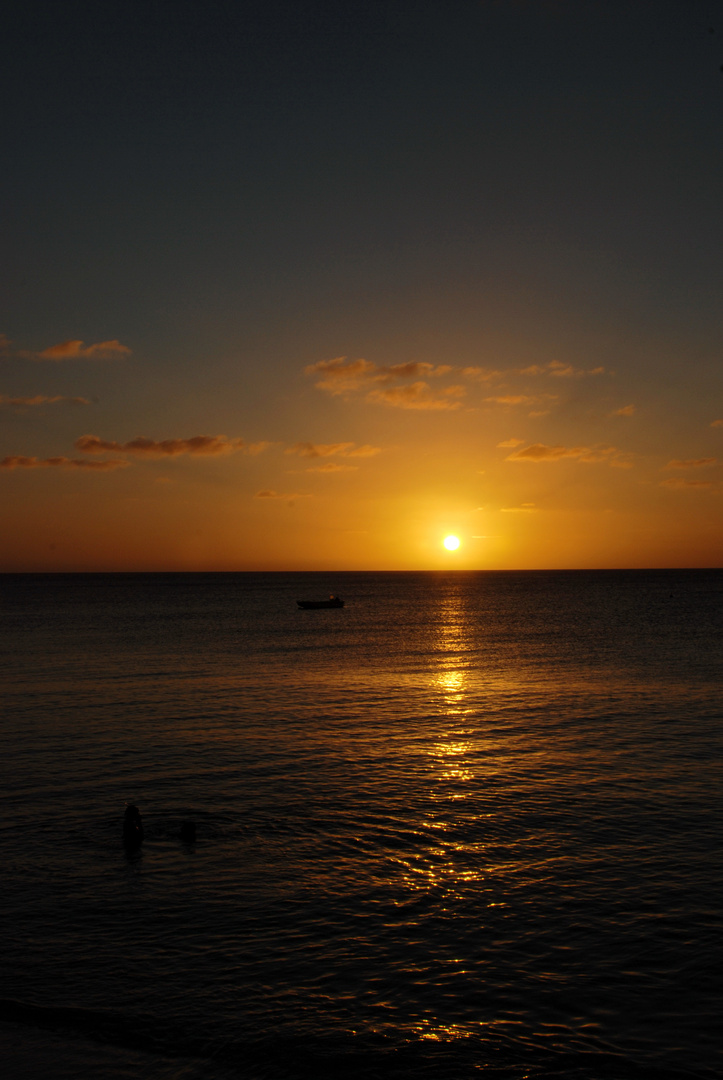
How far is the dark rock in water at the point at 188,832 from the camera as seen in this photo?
2212cm

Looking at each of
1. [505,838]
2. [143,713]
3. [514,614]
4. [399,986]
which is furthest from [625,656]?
[514,614]

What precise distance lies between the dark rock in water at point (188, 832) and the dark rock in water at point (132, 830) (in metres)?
1.19

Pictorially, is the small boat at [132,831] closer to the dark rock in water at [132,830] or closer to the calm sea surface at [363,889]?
the dark rock in water at [132,830]

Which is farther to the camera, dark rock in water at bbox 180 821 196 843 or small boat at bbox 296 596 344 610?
small boat at bbox 296 596 344 610

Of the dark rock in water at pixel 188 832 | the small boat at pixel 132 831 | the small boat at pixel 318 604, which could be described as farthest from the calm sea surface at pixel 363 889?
the small boat at pixel 318 604

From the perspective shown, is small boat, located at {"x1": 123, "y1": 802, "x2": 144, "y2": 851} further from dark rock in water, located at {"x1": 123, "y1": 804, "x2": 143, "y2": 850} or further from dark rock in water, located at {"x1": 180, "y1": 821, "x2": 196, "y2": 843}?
dark rock in water, located at {"x1": 180, "y1": 821, "x2": 196, "y2": 843}

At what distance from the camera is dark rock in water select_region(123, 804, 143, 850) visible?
21.7 meters

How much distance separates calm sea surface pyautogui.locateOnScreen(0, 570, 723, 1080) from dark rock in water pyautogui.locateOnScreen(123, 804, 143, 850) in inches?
14.8

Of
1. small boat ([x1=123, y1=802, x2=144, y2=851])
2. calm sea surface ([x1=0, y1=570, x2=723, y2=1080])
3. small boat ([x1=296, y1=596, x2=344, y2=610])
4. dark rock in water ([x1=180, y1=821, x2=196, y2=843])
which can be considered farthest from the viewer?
small boat ([x1=296, y1=596, x2=344, y2=610])

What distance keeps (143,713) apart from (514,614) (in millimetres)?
102094

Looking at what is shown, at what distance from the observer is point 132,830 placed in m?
21.8

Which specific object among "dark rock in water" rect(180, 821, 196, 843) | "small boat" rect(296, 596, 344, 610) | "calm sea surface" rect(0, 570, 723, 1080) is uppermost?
"dark rock in water" rect(180, 821, 196, 843)

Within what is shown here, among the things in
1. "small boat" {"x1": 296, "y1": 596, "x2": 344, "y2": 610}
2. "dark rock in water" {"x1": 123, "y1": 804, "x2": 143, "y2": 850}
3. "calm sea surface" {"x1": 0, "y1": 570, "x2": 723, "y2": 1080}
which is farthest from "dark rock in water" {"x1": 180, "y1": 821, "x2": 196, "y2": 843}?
"small boat" {"x1": 296, "y1": 596, "x2": 344, "y2": 610}

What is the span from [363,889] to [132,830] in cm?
710
